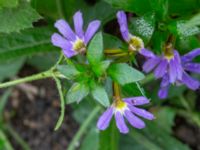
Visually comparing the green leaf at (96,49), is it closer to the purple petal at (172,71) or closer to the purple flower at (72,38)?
the purple flower at (72,38)

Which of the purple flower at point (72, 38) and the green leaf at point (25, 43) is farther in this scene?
the green leaf at point (25, 43)

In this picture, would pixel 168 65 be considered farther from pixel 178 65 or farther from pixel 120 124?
pixel 120 124

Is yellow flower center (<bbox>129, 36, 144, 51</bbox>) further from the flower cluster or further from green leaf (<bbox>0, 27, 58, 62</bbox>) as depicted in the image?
green leaf (<bbox>0, 27, 58, 62</bbox>)

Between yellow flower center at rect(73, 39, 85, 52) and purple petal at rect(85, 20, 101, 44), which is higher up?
purple petal at rect(85, 20, 101, 44)

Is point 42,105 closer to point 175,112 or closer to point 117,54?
point 175,112

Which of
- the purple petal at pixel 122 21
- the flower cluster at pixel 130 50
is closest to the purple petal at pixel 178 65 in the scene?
the flower cluster at pixel 130 50

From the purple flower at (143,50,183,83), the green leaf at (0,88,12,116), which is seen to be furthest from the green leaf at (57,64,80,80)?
the green leaf at (0,88,12,116)

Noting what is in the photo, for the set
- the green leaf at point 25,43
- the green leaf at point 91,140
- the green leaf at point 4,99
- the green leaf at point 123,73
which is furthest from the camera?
the green leaf at point 4,99

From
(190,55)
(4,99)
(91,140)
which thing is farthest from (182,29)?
(4,99)
